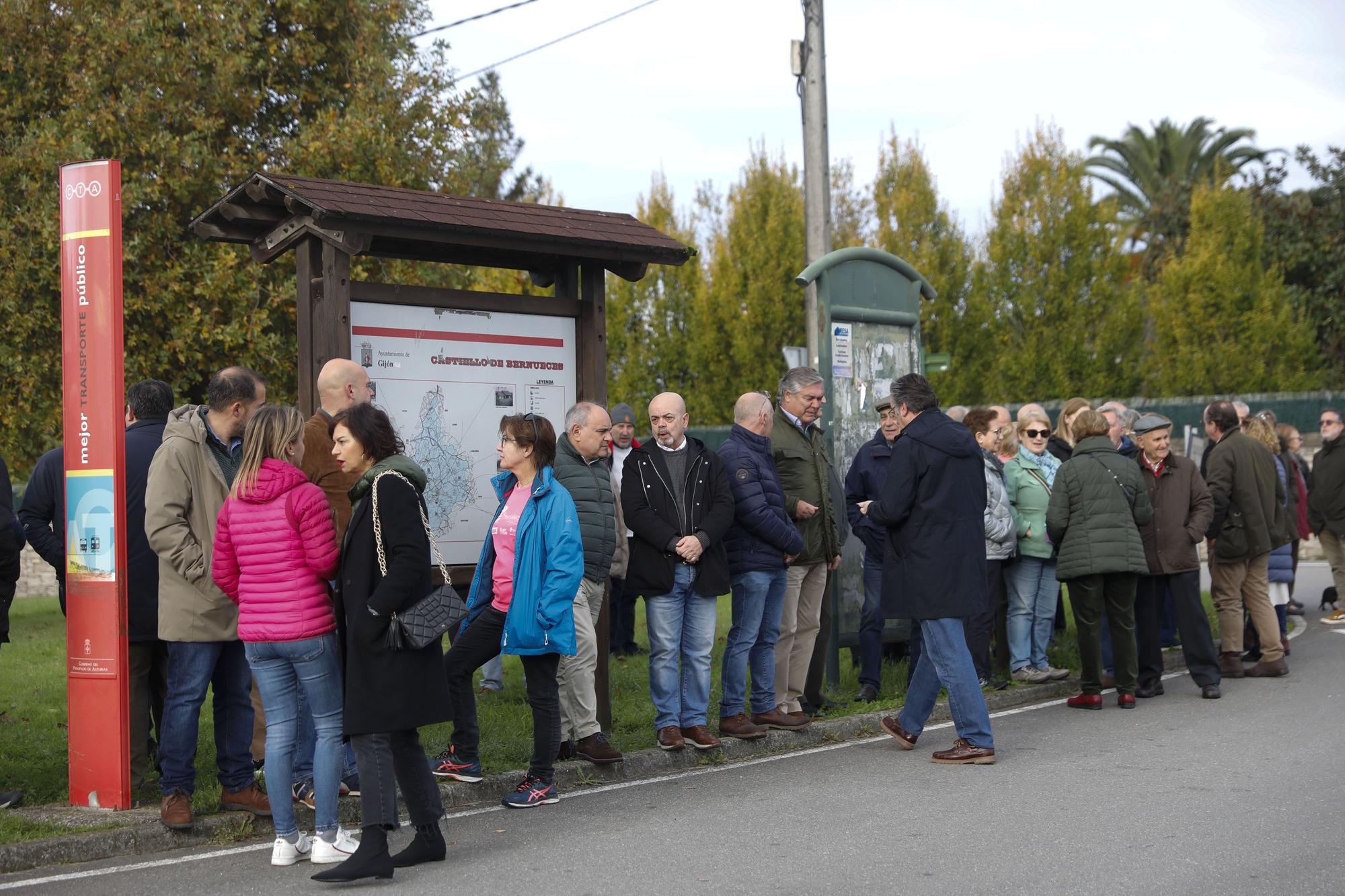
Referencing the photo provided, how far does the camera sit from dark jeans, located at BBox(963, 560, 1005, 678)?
31.7 feet

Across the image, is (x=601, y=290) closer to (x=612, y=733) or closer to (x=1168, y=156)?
(x=612, y=733)

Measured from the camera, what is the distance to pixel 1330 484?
1354 centimetres

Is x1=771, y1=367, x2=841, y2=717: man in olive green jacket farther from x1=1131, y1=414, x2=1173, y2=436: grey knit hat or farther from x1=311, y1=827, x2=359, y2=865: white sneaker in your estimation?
x1=311, y1=827, x2=359, y2=865: white sneaker

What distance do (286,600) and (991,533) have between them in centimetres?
583

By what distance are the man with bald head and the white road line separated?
1.55 metres

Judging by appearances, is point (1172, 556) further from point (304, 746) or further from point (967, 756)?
point (304, 746)

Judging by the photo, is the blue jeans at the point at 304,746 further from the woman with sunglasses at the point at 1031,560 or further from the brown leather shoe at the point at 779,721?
the woman with sunglasses at the point at 1031,560

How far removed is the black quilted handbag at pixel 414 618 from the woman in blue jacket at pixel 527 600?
1.05 meters

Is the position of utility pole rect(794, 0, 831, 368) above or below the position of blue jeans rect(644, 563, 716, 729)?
above

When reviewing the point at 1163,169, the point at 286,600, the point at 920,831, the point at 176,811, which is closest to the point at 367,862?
the point at 286,600

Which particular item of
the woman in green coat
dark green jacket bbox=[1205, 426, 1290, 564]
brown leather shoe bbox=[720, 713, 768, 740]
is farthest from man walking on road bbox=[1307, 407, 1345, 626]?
brown leather shoe bbox=[720, 713, 768, 740]

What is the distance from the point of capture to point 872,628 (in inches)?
389

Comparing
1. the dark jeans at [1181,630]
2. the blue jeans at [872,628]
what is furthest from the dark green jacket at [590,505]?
the dark jeans at [1181,630]

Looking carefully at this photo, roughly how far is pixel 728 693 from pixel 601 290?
2.72 m
